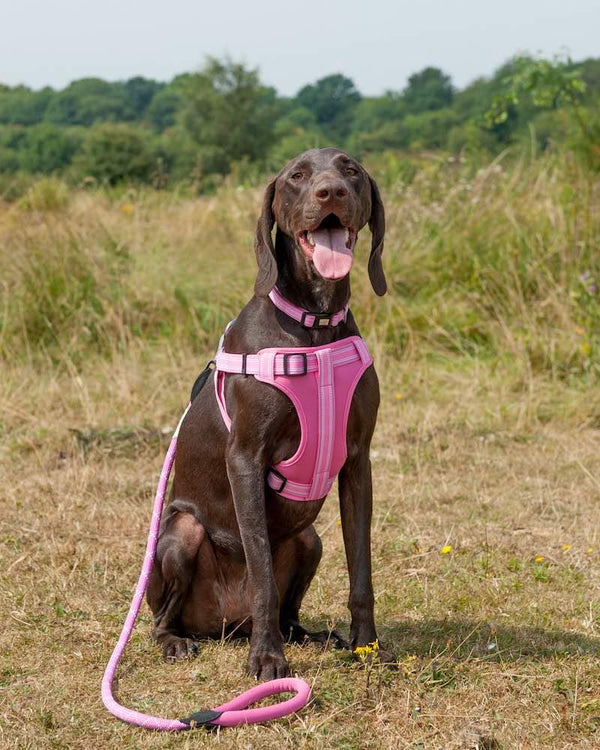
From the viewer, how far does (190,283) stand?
821 cm

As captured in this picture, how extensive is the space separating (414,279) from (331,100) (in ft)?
204

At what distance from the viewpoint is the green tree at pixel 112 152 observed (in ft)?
63.5

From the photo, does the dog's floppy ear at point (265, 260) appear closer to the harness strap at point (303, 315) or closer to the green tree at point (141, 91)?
the harness strap at point (303, 315)

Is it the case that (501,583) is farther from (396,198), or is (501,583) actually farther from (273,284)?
(396,198)

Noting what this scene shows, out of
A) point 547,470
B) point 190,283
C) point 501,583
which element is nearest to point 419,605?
point 501,583

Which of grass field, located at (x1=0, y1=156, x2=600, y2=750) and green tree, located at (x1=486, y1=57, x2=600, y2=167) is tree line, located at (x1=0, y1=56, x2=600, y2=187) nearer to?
green tree, located at (x1=486, y1=57, x2=600, y2=167)

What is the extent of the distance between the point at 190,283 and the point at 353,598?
17.8 ft

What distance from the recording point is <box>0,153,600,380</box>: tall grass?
7.43m

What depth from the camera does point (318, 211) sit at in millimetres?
2820

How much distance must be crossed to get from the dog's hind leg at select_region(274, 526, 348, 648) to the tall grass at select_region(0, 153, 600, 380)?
3938mm

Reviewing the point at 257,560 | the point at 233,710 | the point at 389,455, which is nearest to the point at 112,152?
the point at 389,455

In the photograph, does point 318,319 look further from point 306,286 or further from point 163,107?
point 163,107

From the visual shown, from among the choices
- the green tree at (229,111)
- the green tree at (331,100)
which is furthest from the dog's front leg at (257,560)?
the green tree at (331,100)

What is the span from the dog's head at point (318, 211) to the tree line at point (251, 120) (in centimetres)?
572
